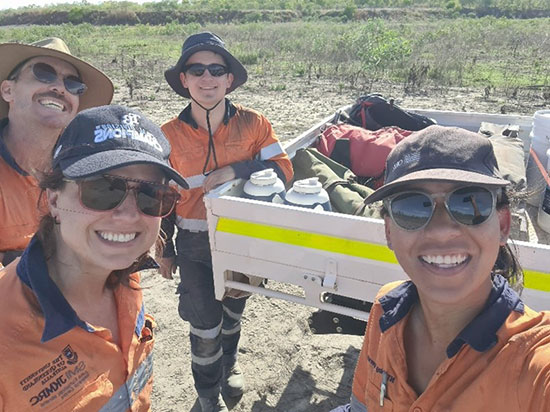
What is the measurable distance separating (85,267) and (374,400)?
1063 millimetres

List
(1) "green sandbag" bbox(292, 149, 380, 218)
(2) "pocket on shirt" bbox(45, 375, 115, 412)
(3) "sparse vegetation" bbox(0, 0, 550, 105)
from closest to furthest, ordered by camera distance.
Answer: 1. (2) "pocket on shirt" bbox(45, 375, 115, 412)
2. (1) "green sandbag" bbox(292, 149, 380, 218)
3. (3) "sparse vegetation" bbox(0, 0, 550, 105)

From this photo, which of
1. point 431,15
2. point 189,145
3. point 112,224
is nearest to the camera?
point 112,224

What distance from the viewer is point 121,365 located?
1.57m

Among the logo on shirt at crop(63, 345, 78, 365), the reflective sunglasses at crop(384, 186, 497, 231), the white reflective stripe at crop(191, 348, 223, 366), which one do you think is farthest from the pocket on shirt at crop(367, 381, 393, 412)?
the white reflective stripe at crop(191, 348, 223, 366)

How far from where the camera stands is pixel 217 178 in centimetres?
274

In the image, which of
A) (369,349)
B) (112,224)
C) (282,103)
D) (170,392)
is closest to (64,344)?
(112,224)

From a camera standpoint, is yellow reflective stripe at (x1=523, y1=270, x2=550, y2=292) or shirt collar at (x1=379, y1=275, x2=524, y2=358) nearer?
shirt collar at (x1=379, y1=275, x2=524, y2=358)

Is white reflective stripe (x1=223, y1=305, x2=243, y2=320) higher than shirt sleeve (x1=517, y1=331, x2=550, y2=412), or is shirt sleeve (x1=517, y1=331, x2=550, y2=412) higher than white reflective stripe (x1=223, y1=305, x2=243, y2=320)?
shirt sleeve (x1=517, y1=331, x2=550, y2=412)

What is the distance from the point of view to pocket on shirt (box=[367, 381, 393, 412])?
4.84ft

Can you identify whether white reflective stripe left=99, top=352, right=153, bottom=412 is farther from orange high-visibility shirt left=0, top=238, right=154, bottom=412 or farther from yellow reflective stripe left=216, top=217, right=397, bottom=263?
yellow reflective stripe left=216, top=217, right=397, bottom=263

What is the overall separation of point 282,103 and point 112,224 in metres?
10.5

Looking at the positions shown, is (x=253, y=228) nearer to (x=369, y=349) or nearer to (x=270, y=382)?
(x=369, y=349)

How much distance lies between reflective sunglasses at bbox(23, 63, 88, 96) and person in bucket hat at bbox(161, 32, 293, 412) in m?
0.55

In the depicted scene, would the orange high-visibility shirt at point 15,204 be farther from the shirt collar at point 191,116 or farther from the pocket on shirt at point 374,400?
the pocket on shirt at point 374,400
